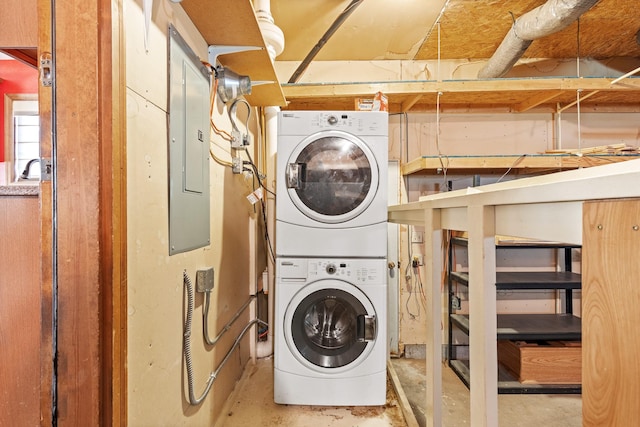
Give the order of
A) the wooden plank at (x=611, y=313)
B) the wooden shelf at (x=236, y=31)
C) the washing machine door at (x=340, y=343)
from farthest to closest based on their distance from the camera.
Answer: the washing machine door at (x=340, y=343)
the wooden shelf at (x=236, y=31)
the wooden plank at (x=611, y=313)

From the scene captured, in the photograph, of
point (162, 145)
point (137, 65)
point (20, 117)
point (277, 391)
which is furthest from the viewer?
point (20, 117)

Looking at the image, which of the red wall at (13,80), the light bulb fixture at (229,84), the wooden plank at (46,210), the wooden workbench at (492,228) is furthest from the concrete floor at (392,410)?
the red wall at (13,80)

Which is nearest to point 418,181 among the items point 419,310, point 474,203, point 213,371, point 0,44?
point 419,310

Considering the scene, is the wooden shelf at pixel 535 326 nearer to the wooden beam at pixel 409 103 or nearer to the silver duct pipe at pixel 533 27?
the wooden beam at pixel 409 103

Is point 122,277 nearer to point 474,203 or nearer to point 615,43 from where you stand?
point 474,203

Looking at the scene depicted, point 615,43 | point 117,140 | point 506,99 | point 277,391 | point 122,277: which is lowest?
point 277,391

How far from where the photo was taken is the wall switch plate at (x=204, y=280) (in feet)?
4.40

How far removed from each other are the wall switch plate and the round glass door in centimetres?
59

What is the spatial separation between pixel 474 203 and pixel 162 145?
3.49 feet

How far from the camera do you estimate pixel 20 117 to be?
7.25 feet

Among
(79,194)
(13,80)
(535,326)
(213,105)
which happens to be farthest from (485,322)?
(13,80)

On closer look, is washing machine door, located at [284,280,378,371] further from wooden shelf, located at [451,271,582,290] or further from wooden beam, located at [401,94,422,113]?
wooden beam, located at [401,94,422,113]

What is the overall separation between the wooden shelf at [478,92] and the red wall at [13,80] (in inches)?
76.0

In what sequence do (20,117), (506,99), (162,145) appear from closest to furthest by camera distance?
1. (162,145)
2. (20,117)
3. (506,99)
